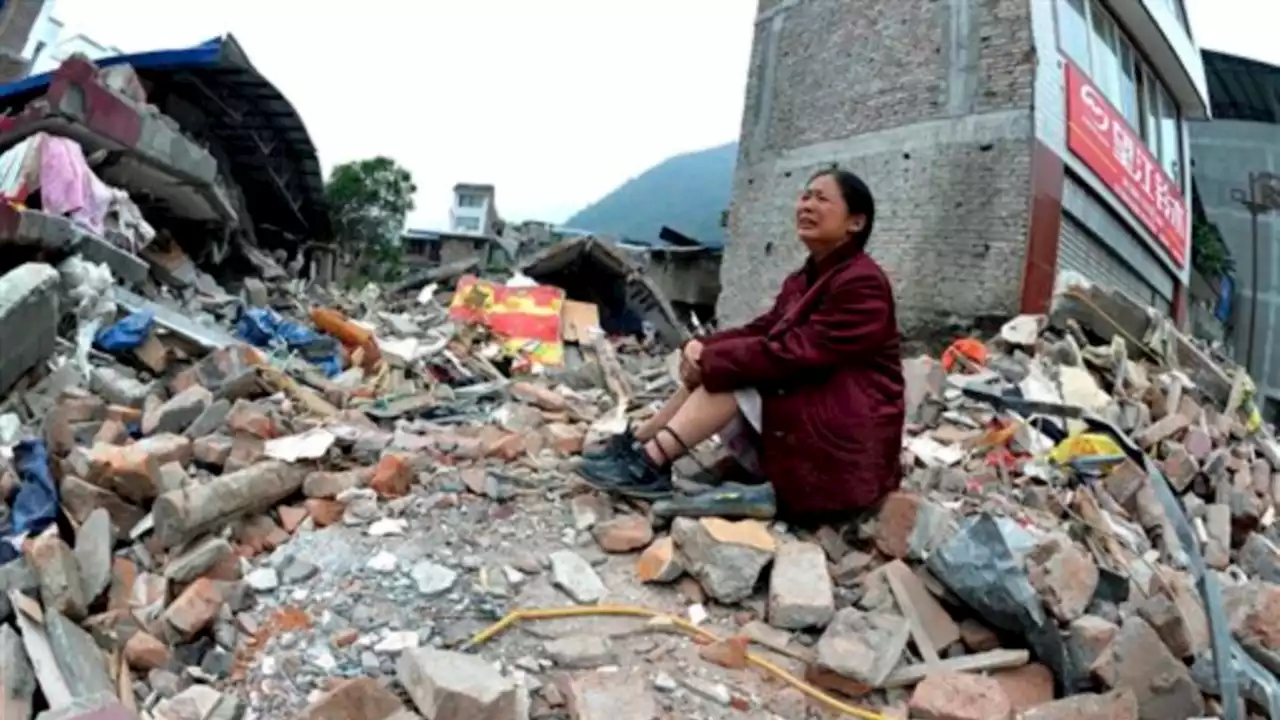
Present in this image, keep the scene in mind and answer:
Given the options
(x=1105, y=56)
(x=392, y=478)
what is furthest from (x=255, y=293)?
(x=1105, y=56)

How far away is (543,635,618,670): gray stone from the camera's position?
2.18 m

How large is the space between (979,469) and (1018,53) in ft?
20.0

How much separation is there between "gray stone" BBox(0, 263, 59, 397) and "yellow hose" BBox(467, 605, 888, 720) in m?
3.32

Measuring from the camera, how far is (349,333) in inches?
261

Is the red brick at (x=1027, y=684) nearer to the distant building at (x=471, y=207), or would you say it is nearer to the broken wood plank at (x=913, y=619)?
the broken wood plank at (x=913, y=619)

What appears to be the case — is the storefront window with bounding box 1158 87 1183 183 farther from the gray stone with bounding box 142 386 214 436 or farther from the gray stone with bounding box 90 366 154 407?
the gray stone with bounding box 90 366 154 407

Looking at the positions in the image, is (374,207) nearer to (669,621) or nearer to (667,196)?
(669,621)

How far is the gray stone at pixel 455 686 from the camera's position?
181cm

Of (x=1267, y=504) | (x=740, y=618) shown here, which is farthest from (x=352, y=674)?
(x=1267, y=504)

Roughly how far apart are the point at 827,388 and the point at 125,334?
15.2 ft

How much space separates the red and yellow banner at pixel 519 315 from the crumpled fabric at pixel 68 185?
10.6 feet

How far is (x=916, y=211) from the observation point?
30.0ft

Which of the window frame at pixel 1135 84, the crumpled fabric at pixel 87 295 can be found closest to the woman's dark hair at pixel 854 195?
the crumpled fabric at pixel 87 295

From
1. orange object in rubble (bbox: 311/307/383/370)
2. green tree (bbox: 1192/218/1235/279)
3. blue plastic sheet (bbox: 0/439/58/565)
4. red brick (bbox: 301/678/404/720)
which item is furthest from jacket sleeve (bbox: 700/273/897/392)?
green tree (bbox: 1192/218/1235/279)
